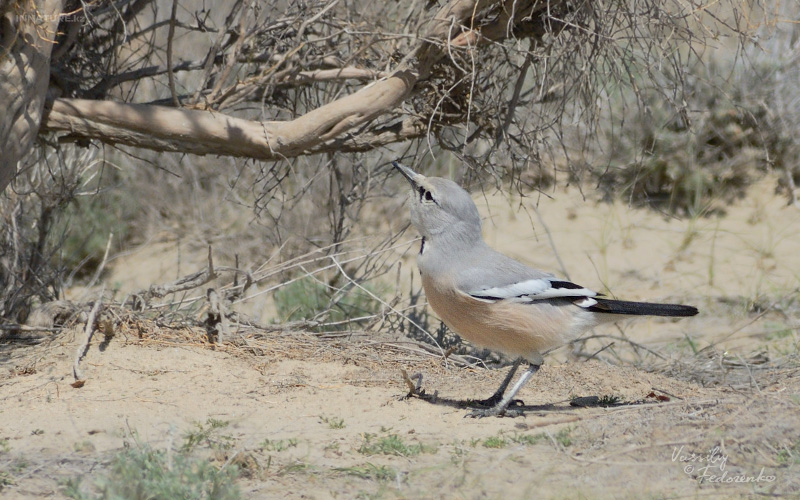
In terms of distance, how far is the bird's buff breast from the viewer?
14.3 feet

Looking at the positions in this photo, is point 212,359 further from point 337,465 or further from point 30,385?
point 337,465

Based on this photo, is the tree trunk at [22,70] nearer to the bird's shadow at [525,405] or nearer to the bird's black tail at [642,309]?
the bird's shadow at [525,405]

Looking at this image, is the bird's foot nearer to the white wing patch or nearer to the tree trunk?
the white wing patch

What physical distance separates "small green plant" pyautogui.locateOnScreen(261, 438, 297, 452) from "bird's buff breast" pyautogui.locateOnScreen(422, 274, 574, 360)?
1.10 m

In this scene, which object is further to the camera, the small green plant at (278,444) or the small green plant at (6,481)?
the small green plant at (278,444)

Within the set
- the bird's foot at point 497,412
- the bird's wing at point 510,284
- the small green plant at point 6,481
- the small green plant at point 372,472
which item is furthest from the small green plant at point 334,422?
the small green plant at point 6,481

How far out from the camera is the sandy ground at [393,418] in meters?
3.31

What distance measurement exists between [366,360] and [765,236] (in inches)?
219

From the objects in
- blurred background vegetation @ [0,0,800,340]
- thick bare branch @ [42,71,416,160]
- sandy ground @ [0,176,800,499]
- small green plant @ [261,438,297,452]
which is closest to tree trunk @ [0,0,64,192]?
thick bare branch @ [42,71,416,160]

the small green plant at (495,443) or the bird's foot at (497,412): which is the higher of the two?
the small green plant at (495,443)

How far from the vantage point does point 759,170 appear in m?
9.72

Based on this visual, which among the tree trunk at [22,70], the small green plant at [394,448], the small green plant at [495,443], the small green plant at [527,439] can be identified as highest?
the tree trunk at [22,70]

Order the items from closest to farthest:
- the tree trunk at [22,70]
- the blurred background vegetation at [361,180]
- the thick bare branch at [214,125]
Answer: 1. the tree trunk at [22,70]
2. the thick bare branch at [214,125]
3. the blurred background vegetation at [361,180]

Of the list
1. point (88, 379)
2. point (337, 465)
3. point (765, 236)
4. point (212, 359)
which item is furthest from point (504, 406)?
point (765, 236)
